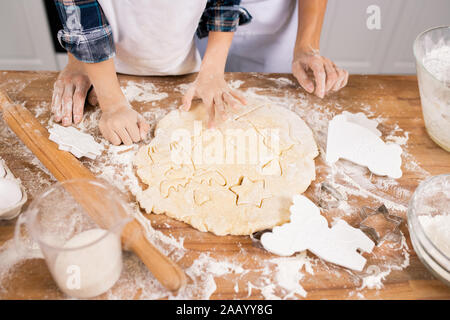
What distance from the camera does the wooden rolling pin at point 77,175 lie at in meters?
0.79

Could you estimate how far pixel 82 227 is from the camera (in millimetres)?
842

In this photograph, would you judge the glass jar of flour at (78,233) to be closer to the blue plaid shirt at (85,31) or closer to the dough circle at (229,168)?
the dough circle at (229,168)

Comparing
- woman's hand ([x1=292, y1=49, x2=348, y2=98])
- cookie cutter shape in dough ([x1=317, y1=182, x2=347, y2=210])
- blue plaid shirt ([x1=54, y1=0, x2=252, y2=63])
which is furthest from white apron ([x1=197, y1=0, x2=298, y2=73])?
cookie cutter shape in dough ([x1=317, y1=182, x2=347, y2=210])

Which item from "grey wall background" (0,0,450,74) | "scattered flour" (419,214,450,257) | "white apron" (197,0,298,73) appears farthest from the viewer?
"grey wall background" (0,0,450,74)

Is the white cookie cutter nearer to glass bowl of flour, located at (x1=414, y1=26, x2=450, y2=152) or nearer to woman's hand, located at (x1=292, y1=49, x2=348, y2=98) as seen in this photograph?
woman's hand, located at (x1=292, y1=49, x2=348, y2=98)

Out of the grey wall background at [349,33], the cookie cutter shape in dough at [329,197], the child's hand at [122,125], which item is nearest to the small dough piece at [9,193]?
the child's hand at [122,125]

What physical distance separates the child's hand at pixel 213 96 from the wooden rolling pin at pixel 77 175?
0.42 m

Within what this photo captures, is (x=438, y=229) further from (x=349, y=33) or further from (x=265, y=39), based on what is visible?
(x=349, y=33)

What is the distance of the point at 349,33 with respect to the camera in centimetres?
259

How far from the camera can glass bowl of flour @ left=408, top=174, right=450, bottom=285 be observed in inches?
31.7

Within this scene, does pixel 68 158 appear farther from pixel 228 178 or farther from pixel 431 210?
pixel 431 210

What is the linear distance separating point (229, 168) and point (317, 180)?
264 millimetres

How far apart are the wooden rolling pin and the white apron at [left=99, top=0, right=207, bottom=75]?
1.32 ft
